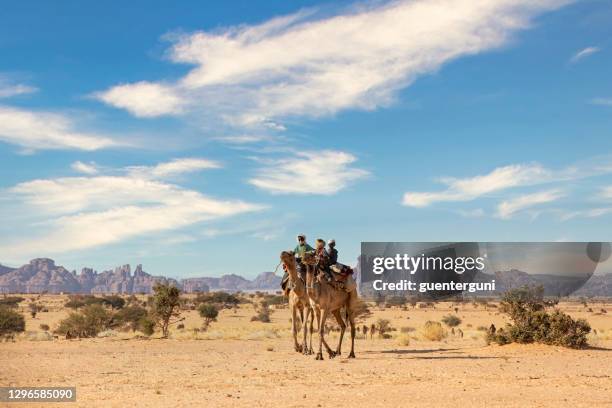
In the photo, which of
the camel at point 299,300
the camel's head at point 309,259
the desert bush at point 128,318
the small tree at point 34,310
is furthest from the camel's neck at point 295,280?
the small tree at point 34,310

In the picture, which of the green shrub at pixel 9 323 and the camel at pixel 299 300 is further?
the green shrub at pixel 9 323

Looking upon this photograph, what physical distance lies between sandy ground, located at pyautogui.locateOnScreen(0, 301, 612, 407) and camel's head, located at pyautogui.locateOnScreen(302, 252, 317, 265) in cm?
305

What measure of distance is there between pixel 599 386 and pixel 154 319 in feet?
85.6

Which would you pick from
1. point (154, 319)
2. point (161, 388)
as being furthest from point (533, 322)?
point (154, 319)

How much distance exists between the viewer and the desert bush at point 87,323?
1598 inches

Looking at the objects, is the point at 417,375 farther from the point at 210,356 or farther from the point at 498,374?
the point at 210,356

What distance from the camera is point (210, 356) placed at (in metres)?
23.7

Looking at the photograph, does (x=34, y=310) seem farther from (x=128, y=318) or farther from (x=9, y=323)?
(x=9, y=323)

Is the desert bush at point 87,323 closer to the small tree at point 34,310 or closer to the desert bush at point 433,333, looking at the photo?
the desert bush at point 433,333

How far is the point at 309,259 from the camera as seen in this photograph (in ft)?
72.6

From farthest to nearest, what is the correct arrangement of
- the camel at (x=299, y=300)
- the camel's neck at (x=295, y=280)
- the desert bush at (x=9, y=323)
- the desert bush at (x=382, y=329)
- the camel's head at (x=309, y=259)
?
the desert bush at (x=9, y=323) < the desert bush at (x=382, y=329) < the camel at (x=299, y=300) < the camel's neck at (x=295, y=280) < the camel's head at (x=309, y=259)

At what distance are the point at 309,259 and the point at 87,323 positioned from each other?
24334mm

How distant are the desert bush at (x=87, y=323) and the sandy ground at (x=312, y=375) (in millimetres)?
11895

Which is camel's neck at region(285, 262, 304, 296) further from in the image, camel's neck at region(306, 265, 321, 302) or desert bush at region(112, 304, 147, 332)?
desert bush at region(112, 304, 147, 332)
